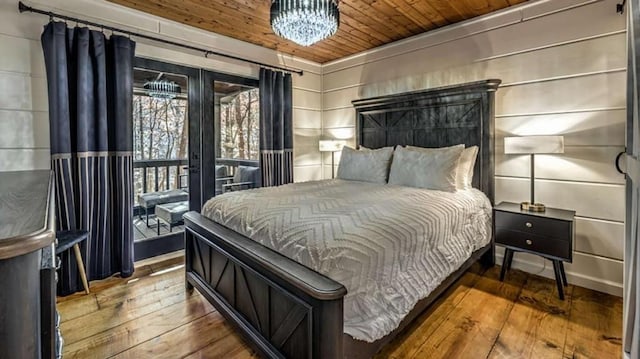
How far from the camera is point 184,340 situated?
194cm

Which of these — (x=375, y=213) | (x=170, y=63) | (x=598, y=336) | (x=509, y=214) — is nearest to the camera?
(x=375, y=213)

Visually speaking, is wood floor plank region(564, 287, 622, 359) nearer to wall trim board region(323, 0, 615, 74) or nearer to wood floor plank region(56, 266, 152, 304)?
wall trim board region(323, 0, 615, 74)

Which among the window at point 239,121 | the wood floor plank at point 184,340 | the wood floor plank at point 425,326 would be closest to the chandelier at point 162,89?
the window at point 239,121

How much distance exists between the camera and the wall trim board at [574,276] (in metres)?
2.51

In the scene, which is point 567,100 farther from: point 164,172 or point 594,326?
point 164,172

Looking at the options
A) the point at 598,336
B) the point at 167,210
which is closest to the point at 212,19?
the point at 167,210

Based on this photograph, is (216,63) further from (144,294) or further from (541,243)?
(541,243)

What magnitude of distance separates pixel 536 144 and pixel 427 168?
86cm

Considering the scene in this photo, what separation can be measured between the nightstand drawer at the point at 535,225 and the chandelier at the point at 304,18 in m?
2.09

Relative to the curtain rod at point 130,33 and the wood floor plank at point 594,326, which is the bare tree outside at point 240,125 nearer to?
the curtain rod at point 130,33

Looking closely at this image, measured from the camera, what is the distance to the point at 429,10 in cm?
303

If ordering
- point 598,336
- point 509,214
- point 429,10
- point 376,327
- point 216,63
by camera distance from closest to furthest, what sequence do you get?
point 376,327 < point 598,336 < point 509,214 < point 429,10 < point 216,63

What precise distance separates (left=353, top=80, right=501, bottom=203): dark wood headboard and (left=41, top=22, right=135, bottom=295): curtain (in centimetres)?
268

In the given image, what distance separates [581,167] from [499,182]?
638mm
